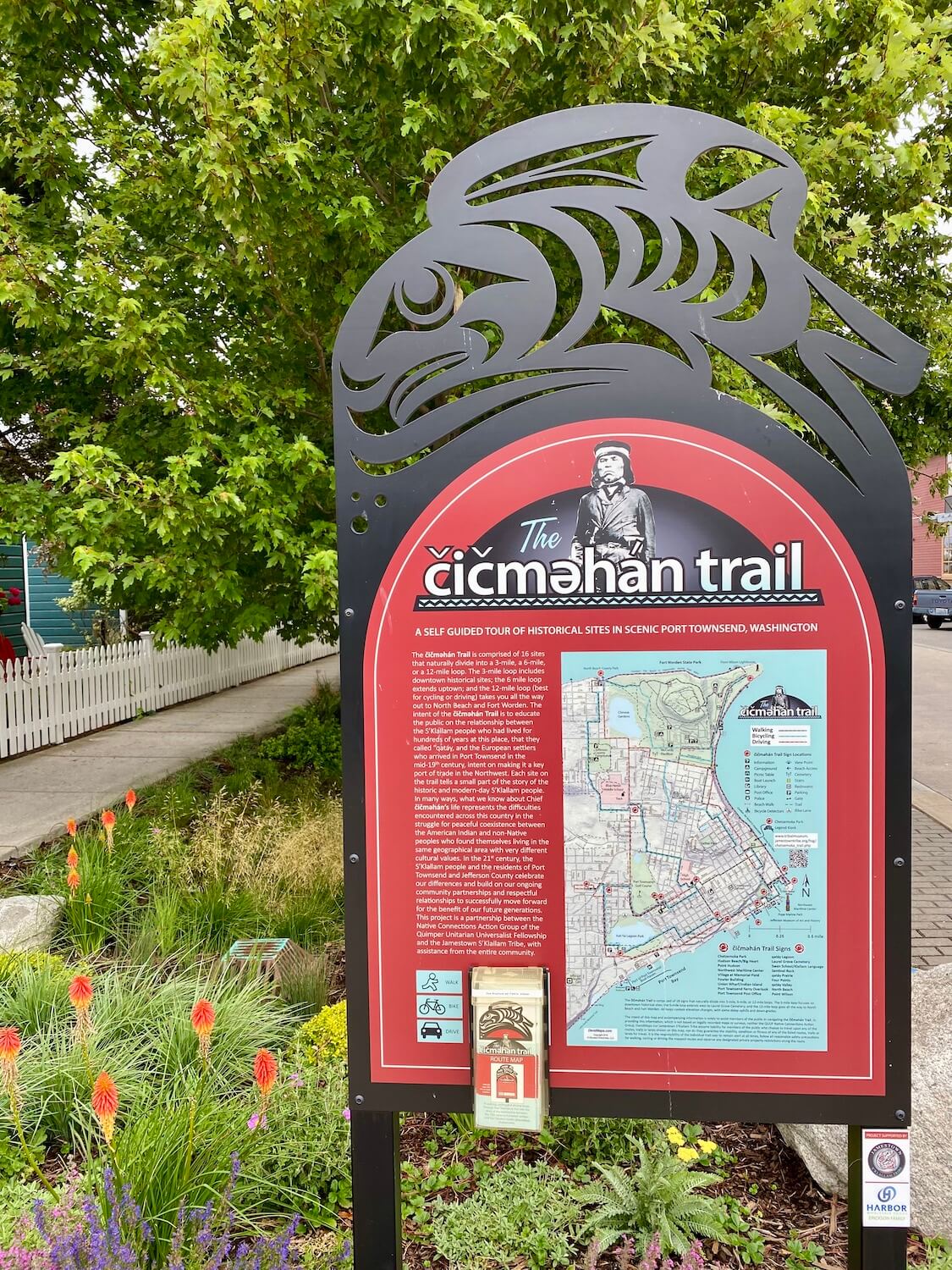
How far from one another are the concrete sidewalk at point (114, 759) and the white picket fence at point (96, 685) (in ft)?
0.60

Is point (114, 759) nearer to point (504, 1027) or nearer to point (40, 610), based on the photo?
point (504, 1027)

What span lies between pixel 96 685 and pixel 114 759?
6.93 ft

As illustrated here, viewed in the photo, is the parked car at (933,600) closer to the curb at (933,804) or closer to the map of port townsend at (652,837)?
the curb at (933,804)

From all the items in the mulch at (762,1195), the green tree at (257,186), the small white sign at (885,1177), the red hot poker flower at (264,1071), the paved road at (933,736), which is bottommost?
the mulch at (762,1195)

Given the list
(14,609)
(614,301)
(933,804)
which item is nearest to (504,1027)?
(614,301)

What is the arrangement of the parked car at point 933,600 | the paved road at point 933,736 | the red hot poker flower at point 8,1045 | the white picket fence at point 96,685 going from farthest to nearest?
the parked car at point 933,600
the white picket fence at point 96,685
the paved road at point 933,736
the red hot poker flower at point 8,1045

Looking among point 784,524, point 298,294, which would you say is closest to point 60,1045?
point 784,524

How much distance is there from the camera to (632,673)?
73.1 inches

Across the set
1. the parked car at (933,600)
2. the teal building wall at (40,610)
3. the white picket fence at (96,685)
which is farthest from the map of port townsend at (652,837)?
the parked car at (933,600)

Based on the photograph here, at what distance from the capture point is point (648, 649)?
1850mm

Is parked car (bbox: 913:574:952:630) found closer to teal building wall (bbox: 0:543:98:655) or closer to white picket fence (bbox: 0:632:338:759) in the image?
white picket fence (bbox: 0:632:338:759)

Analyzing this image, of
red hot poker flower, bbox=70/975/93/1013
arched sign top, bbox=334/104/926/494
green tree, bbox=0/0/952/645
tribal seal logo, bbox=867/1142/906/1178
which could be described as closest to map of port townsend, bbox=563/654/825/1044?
tribal seal logo, bbox=867/1142/906/1178

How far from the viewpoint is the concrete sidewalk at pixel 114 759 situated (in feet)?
21.0

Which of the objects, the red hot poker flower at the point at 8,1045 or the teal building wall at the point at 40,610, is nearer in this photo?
the red hot poker flower at the point at 8,1045
